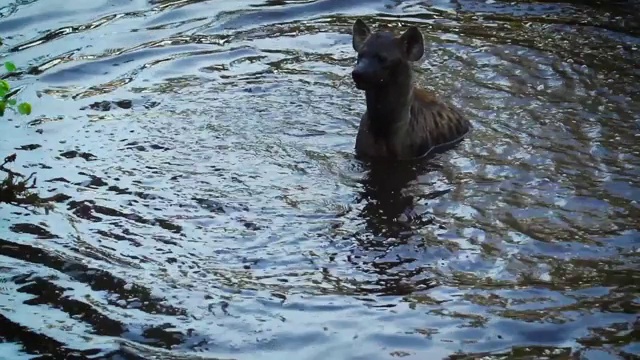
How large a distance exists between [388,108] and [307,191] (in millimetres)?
1213

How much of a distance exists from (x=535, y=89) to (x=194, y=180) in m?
3.25

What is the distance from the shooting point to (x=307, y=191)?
7.35 metres

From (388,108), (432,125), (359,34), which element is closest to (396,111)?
(388,108)

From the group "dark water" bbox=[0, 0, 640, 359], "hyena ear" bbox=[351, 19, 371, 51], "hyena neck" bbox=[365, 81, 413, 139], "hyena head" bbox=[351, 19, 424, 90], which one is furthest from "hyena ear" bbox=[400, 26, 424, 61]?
"dark water" bbox=[0, 0, 640, 359]

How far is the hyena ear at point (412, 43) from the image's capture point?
8.12m

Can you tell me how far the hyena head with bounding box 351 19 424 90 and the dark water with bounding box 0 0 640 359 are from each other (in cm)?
62

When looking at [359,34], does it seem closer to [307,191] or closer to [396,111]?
[396,111]

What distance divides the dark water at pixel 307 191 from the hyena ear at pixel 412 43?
808mm

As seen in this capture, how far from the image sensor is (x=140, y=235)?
6656 millimetres

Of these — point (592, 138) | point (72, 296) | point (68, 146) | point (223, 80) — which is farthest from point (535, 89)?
point (72, 296)

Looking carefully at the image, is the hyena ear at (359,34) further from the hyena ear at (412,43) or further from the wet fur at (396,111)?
the hyena ear at (412,43)

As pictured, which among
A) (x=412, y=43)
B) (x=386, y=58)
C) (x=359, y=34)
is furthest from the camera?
(x=359, y=34)

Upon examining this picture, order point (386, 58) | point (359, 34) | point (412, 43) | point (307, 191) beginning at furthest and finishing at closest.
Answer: point (359, 34), point (412, 43), point (386, 58), point (307, 191)

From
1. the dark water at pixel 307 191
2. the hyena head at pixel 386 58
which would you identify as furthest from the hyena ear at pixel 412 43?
the dark water at pixel 307 191
